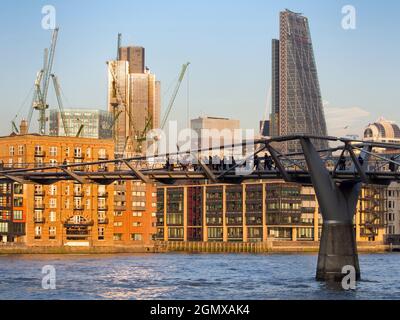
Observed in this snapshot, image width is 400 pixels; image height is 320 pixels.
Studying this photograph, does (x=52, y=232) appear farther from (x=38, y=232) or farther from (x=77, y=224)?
(x=77, y=224)

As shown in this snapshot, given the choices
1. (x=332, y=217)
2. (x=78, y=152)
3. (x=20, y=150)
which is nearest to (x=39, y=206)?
(x=20, y=150)

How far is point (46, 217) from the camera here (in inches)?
7589

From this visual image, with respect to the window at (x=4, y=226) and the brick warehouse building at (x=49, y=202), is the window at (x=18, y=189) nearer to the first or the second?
the brick warehouse building at (x=49, y=202)

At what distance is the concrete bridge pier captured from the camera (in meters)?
87.2

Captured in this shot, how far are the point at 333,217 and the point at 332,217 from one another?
3.3 inches

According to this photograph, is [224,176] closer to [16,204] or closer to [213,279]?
[213,279]

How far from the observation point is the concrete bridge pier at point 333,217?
286 ft

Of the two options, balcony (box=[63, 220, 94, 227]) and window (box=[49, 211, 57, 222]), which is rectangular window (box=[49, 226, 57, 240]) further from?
balcony (box=[63, 220, 94, 227])

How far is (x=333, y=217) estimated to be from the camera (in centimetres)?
8825

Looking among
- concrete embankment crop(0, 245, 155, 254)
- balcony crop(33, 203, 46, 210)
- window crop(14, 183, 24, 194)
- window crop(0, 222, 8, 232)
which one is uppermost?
window crop(14, 183, 24, 194)

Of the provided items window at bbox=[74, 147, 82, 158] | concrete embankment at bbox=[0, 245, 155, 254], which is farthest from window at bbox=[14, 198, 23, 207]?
window at bbox=[74, 147, 82, 158]
